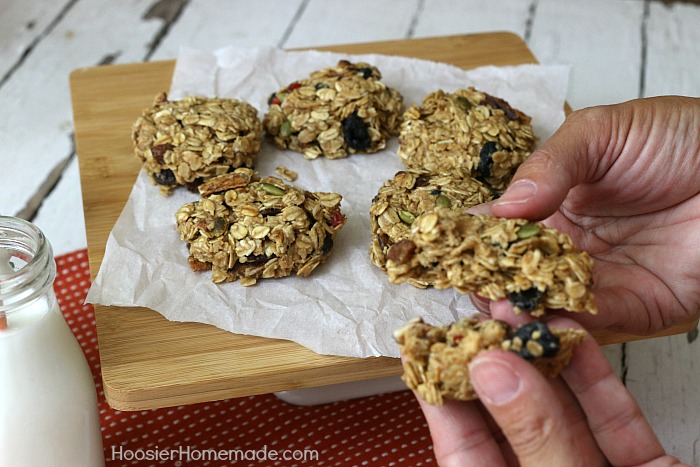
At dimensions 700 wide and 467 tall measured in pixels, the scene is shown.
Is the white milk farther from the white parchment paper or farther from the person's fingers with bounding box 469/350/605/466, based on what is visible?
the person's fingers with bounding box 469/350/605/466

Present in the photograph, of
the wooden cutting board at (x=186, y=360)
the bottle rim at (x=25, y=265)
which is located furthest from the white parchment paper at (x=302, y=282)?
the bottle rim at (x=25, y=265)

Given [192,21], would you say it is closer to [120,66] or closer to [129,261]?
[120,66]

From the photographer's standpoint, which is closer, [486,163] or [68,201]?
[486,163]

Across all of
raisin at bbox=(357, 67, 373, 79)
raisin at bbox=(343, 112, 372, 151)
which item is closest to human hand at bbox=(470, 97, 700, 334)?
raisin at bbox=(343, 112, 372, 151)

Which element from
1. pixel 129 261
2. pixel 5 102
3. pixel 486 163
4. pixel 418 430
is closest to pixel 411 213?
pixel 486 163

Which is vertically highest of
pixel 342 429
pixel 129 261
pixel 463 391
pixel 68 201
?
pixel 463 391
